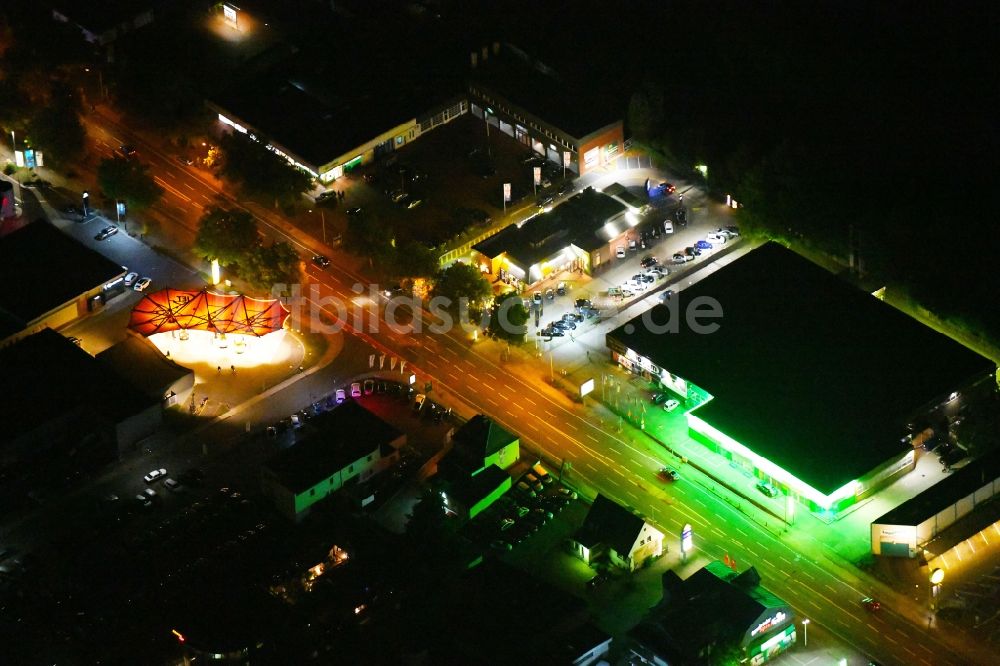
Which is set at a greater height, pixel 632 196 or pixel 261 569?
pixel 632 196

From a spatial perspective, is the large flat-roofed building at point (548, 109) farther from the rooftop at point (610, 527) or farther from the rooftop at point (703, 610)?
the rooftop at point (703, 610)

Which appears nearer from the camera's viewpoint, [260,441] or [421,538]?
[421,538]

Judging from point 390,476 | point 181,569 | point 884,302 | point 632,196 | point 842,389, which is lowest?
point 181,569

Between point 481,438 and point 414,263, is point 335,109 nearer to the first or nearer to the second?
point 414,263

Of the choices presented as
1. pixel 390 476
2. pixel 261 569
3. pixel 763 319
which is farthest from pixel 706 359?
pixel 261 569

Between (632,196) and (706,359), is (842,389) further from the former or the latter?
(632,196)

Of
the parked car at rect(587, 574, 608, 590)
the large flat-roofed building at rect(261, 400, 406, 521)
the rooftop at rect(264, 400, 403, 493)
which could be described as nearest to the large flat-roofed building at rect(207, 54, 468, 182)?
the rooftop at rect(264, 400, 403, 493)

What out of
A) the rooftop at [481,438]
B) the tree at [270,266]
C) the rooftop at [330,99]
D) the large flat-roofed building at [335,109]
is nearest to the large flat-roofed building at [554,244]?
the tree at [270,266]
